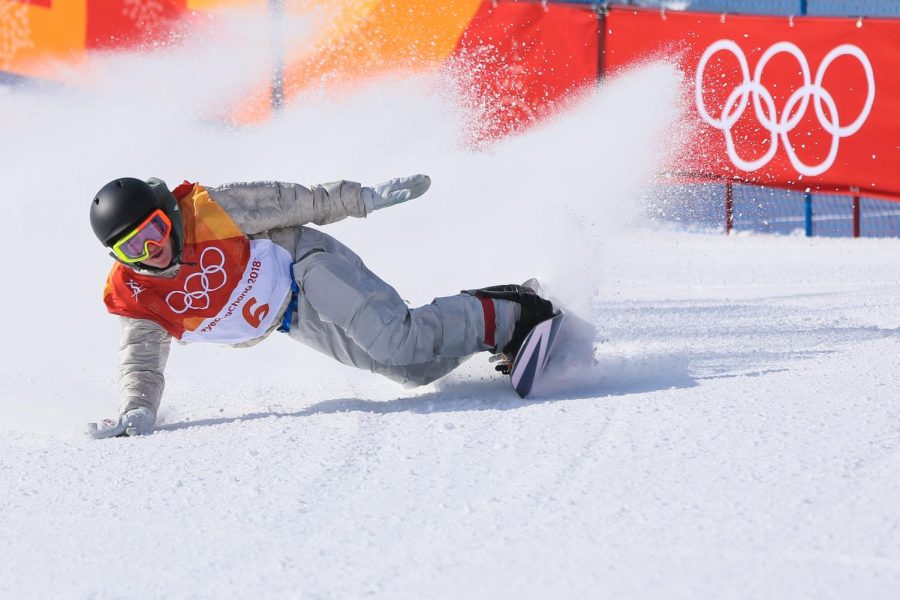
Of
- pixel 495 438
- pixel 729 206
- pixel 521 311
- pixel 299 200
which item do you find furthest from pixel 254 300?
pixel 729 206

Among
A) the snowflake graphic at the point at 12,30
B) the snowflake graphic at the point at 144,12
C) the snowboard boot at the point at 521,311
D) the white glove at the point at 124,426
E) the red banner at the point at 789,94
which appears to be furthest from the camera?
the snowflake graphic at the point at 12,30

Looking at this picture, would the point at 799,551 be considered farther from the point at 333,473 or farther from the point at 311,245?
the point at 311,245

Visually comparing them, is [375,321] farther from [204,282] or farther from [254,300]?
[204,282]

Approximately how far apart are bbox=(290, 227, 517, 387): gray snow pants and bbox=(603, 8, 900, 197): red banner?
458cm

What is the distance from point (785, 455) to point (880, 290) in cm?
344

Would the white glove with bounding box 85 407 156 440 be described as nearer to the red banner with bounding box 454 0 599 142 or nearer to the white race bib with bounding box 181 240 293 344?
the white race bib with bounding box 181 240 293 344

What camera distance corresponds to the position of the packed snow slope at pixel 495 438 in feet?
7.59

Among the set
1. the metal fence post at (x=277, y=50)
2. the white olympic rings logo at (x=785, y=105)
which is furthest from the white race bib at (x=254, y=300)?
the metal fence post at (x=277, y=50)

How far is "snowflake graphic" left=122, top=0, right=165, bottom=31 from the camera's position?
10078 millimetres

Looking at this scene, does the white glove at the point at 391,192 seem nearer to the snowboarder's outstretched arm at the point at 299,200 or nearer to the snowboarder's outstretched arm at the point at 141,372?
the snowboarder's outstretched arm at the point at 299,200

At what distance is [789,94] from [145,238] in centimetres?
553

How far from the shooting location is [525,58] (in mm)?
8656

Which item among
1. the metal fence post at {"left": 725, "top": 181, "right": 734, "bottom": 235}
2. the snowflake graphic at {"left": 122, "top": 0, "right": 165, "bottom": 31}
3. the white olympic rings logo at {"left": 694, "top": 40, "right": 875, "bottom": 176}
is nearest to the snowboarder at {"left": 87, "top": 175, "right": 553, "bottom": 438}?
the white olympic rings logo at {"left": 694, "top": 40, "right": 875, "bottom": 176}

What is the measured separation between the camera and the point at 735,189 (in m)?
8.77
